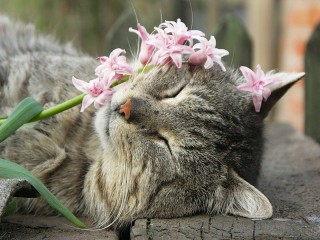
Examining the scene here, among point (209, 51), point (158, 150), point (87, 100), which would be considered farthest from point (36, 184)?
point (209, 51)

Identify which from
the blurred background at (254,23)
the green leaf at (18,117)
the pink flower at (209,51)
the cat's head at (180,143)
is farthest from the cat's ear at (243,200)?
the blurred background at (254,23)

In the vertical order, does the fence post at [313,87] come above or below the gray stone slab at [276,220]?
above

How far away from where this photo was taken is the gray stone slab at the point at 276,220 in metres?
2.18

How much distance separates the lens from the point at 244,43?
4.34 m

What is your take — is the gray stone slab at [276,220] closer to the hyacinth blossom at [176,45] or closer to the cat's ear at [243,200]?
the cat's ear at [243,200]

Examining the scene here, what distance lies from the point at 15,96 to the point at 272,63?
4.27m

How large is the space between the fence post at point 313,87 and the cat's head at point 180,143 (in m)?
1.52

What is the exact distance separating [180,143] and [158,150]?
88 mm

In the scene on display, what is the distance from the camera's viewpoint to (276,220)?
230cm

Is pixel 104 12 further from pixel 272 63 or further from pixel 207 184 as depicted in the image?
pixel 207 184

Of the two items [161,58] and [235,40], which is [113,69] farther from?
[235,40]

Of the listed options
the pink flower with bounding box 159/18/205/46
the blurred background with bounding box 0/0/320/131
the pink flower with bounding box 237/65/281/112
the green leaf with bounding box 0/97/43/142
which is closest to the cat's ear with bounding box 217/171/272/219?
the pink flower with bounding box 237/65/281/112

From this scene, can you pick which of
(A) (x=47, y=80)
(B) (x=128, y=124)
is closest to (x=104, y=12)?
(A) (x=47, y=80)

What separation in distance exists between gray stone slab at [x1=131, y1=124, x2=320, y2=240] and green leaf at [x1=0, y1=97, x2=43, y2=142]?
0.55 m
